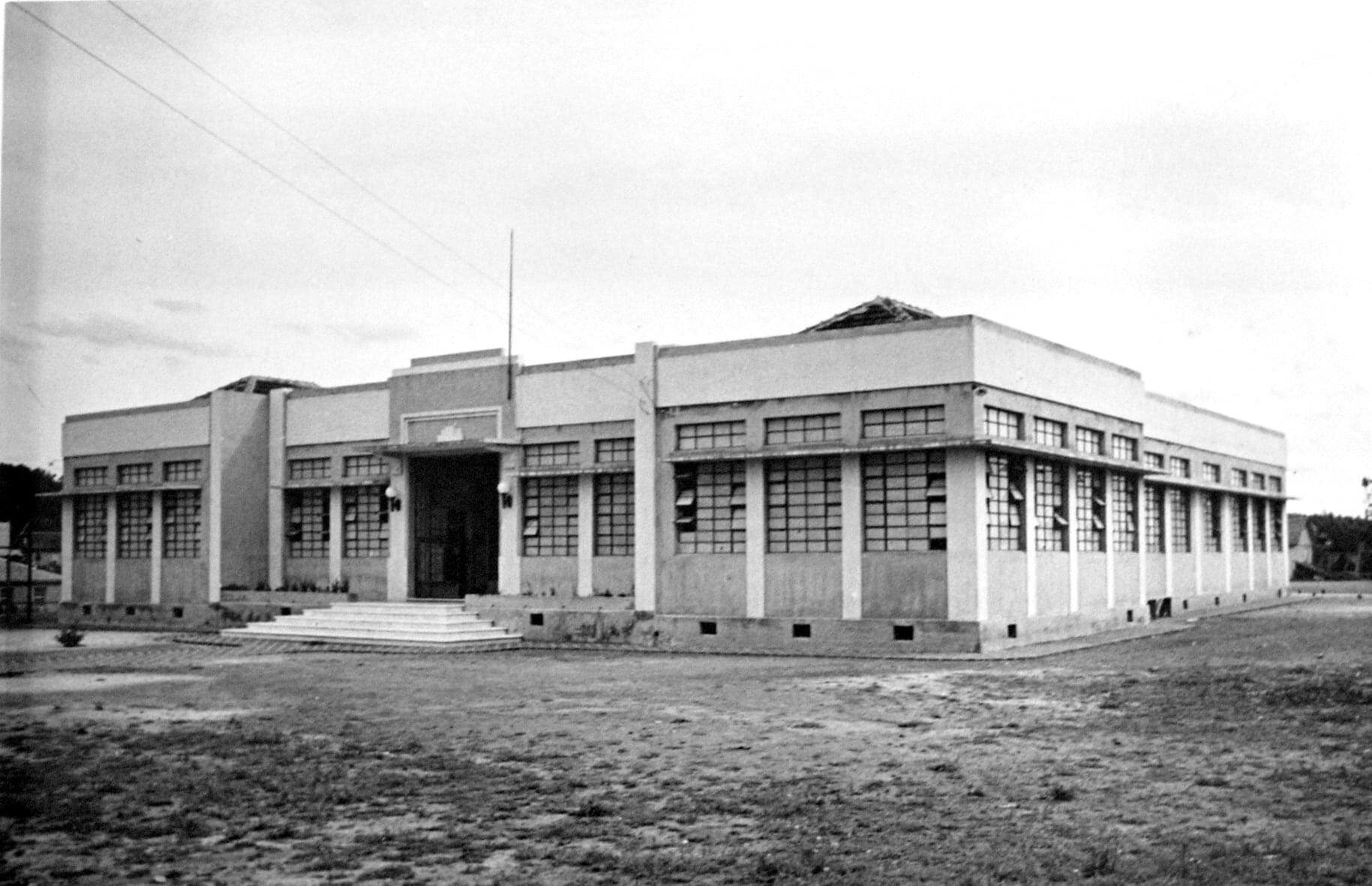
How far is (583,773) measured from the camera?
10266mm

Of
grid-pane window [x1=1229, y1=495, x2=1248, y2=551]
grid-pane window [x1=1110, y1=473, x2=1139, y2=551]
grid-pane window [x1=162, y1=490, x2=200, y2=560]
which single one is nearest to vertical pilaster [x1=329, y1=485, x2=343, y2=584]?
grid-pane window [x1=162, y1=490, x2=200, y2=560]

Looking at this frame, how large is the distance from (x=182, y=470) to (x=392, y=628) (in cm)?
1041

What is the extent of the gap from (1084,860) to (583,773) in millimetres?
4255

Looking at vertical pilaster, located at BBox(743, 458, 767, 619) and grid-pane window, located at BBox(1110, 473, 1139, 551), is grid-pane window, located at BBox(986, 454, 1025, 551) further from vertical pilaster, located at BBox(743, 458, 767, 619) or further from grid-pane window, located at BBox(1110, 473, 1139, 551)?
grid-pane window, located at BBox(1110, 473, 1139, 551)

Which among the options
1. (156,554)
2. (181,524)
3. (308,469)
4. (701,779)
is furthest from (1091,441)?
(156,554)

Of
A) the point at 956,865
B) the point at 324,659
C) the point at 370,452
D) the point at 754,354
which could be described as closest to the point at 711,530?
the point at 754,354

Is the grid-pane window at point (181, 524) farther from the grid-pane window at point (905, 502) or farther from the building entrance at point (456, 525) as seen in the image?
the grid-pane window at point (905, 502)

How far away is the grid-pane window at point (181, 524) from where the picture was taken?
1323 inches

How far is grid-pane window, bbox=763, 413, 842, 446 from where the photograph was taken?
23.9m

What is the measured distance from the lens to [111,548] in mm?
35281

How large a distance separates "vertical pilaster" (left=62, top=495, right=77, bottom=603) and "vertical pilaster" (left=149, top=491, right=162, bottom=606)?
11.8 feet

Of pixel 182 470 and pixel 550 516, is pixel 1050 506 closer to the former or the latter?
pixel 550 516

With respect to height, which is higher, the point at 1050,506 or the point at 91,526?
the point at 1050,506

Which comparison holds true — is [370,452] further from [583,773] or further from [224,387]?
[583,773]
